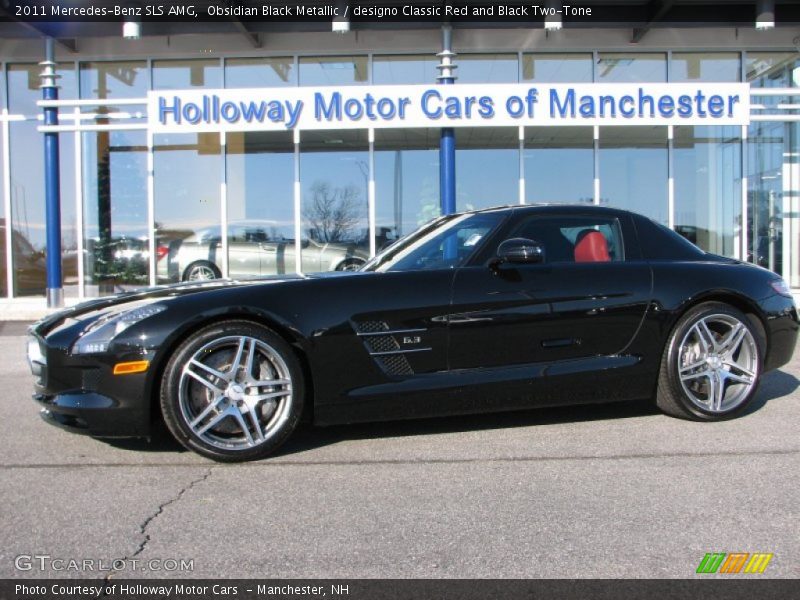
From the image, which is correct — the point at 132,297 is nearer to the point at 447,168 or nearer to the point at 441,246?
the point at 441,246

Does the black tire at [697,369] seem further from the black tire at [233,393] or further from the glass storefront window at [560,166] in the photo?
the glass storefront window at [560,166]

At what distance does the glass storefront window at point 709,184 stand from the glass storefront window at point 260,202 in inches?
284

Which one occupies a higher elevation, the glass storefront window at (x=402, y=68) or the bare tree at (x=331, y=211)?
the glass storefront window at (x=402, y=68)

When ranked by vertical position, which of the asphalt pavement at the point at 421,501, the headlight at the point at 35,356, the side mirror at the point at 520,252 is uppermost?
the side mirror at the point at 520,252

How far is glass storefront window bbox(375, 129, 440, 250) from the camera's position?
46.0ft

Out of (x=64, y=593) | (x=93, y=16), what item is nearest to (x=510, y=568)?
(x=64, y=593)

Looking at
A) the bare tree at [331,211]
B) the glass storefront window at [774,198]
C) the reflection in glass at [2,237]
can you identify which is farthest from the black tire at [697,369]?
the reflection in glass at [2,237]

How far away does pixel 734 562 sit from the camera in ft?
9.22

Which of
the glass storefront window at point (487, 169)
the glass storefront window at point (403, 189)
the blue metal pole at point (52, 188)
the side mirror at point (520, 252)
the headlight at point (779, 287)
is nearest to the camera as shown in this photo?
the side mirror at point (520, 252)

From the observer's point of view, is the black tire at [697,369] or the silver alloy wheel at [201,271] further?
the silver alloy wheel at [201,271]

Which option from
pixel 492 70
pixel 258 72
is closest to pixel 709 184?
pixel 492 70

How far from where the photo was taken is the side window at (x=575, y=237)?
486 cm

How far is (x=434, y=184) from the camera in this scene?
14.2m

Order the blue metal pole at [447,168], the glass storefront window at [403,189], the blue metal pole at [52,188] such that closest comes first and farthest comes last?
the blue metal pole at [447,168], the blue metal pole at [52,188], the glass storefront window at [403,189]
